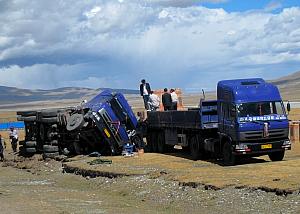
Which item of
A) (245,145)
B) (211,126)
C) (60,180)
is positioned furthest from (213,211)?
(60,180)

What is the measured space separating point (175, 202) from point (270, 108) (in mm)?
6499

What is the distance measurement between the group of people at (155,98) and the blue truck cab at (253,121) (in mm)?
6271

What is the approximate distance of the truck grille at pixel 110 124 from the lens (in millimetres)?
26406

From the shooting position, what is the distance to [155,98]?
28172 mm

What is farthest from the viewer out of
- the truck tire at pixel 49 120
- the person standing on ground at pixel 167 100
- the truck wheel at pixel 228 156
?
the truck tire at pixel 49 120

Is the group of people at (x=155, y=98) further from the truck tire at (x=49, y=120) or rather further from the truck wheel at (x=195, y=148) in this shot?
the truck tire at (x=49, y=120)

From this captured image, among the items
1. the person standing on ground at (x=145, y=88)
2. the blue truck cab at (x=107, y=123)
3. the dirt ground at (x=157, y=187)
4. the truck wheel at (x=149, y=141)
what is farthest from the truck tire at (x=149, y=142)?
the dirt ground at (x=157, y=187)

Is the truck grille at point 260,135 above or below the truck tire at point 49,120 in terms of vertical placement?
below

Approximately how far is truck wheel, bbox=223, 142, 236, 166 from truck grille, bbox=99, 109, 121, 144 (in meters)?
6.72

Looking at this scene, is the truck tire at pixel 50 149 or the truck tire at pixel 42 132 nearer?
the truck tire at pixel 50 149

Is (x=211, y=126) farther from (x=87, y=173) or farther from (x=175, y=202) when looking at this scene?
(x=175, y=202)

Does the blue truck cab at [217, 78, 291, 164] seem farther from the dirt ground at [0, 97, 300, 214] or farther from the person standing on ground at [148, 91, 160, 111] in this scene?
the person standing on ground at [148, 91, 160, 111]

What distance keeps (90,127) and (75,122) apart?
735mm

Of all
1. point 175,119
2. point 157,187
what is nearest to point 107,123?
point 175,119
